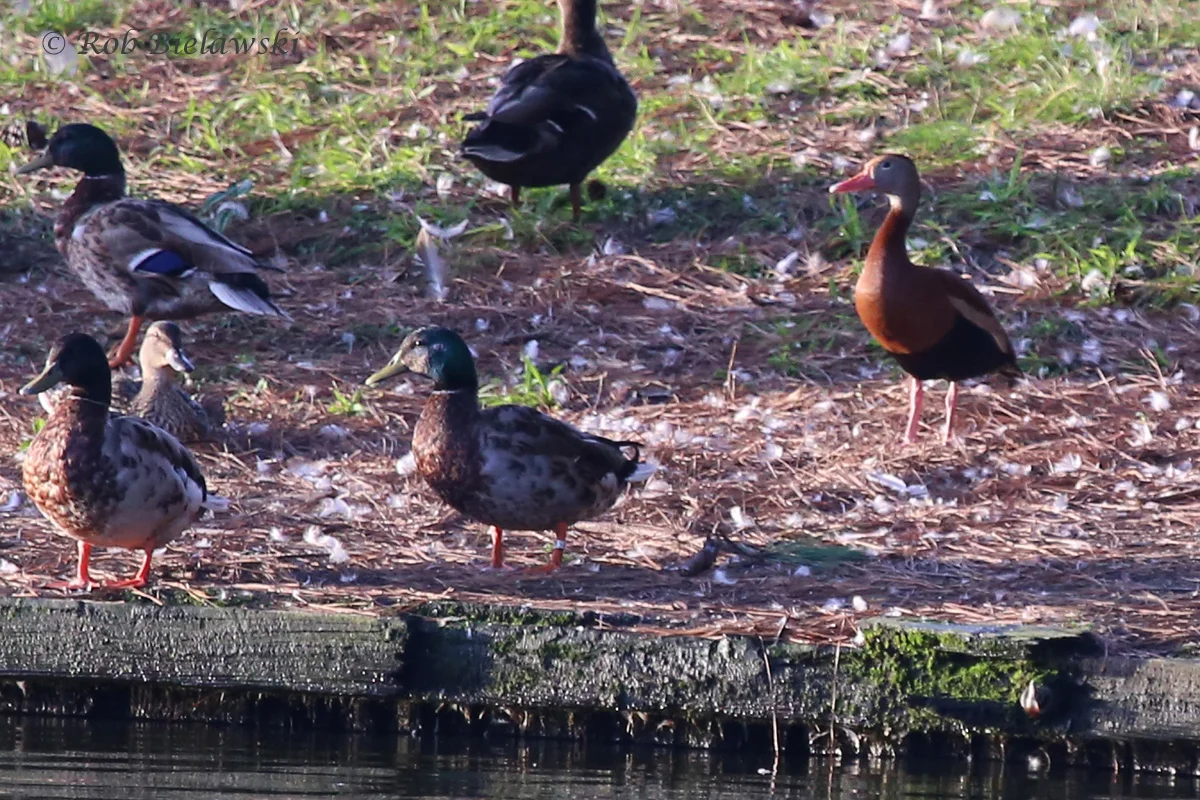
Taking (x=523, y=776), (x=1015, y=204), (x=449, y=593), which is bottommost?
(x=523, y=776)

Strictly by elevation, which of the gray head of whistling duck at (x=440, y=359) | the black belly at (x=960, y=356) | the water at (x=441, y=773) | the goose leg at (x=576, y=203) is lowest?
the water at (x=441, y=773)

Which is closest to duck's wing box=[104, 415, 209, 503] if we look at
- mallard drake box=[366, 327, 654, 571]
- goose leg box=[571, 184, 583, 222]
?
mallard drake box=[366, 327, 654, 571]

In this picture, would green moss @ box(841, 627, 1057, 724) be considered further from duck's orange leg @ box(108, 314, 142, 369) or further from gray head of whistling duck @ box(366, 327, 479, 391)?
duck's orange leg @ box(108, 314, 142, 369)

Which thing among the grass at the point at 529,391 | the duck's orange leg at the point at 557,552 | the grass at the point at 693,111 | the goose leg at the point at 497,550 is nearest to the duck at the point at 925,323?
the grass at the point at 529,391

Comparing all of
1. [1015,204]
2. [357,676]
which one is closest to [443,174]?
[1015,204]

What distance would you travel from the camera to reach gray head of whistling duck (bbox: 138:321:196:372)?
754cm

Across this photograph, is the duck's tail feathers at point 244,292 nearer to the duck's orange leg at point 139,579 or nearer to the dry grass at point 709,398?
the dry grass at point 709,398

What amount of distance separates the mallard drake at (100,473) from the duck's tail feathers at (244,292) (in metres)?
2.62

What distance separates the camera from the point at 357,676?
5059mm

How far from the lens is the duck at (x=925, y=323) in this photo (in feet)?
23.6

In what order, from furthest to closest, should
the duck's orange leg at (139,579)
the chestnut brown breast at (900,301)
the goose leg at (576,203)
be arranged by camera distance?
the goose leg at (576,203), the chestnut brown breast at (900,301), the duck's orange leg at (139,579)

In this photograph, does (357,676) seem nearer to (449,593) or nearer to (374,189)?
(449,593)

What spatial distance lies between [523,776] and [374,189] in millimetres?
5689

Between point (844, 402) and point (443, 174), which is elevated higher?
point (443, 174)
